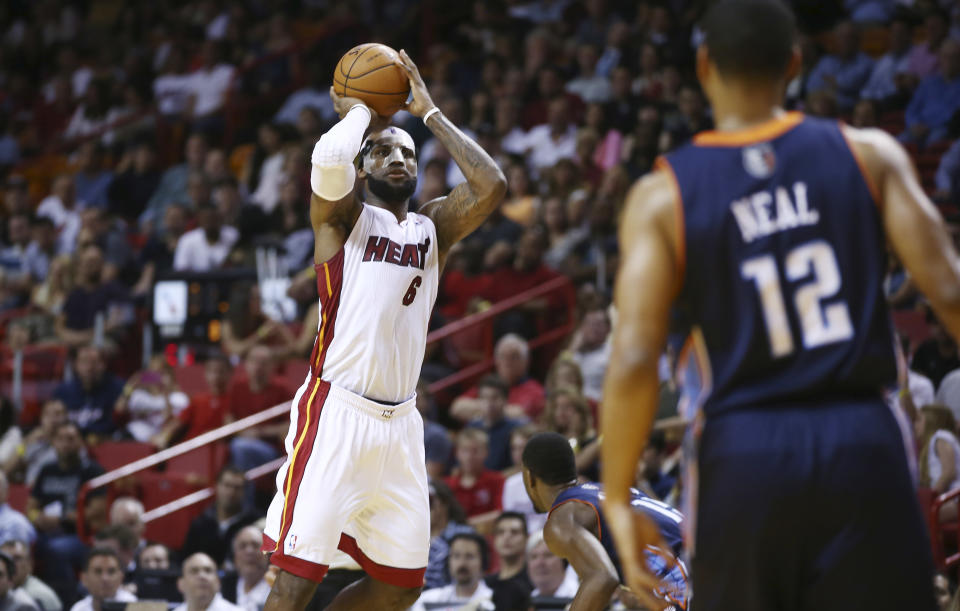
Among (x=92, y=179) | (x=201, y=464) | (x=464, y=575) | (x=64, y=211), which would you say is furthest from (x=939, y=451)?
(x=92, y=179)

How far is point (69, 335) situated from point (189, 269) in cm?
139

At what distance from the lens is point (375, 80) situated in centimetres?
567

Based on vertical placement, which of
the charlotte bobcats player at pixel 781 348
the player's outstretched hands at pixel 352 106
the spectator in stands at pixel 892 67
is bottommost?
the charlotte bobcats player at pixel 781 348

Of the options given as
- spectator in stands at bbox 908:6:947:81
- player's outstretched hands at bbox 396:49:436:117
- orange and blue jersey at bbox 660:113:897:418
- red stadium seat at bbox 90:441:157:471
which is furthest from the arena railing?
orange and blue jersey at bbox 660:113:897:418

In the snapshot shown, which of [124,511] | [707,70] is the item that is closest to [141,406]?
[124,511]

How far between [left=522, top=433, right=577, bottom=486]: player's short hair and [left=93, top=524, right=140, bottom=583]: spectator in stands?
15.9 feet

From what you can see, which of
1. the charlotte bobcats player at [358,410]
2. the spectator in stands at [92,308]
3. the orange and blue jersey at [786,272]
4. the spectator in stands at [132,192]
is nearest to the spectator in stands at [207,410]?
the spectator in stands at [92,308]

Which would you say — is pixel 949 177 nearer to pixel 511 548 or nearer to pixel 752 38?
pixel 511 548

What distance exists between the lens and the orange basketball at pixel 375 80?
566 cm

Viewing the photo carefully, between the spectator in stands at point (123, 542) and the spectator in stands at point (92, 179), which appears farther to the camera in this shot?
the spectator in stands at point (92, 179)

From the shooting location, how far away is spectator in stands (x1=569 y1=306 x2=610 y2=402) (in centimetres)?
1080

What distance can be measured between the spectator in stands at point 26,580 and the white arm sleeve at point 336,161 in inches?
198

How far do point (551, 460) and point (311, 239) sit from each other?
8245 mm

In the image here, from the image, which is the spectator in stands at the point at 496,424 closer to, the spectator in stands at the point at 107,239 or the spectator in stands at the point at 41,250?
the spectator in stands at the point at 107,239
